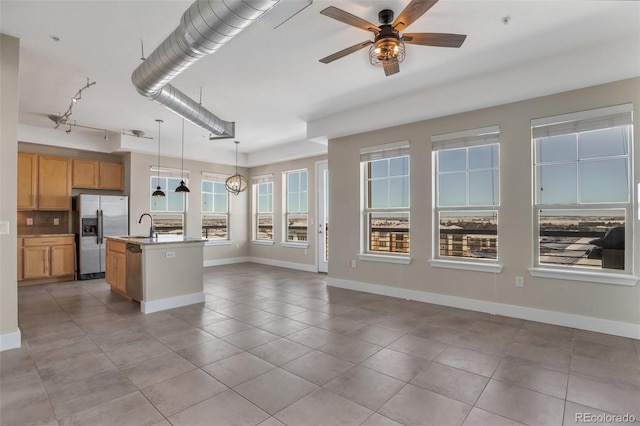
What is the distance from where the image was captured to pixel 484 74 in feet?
13.2

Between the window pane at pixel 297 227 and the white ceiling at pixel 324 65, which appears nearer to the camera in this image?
the white ceiling at pixel 324 65

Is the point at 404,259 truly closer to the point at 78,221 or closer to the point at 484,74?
the point at 484,74

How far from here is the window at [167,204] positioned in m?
7.55

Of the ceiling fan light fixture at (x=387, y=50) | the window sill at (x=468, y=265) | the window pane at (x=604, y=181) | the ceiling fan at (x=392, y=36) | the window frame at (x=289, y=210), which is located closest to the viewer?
the ceiling fan at (x=392, y=36)

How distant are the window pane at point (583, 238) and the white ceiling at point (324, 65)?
1472 mm

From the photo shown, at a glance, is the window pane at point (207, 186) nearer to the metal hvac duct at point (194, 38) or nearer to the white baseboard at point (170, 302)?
the white baseboard at point (170, 302)

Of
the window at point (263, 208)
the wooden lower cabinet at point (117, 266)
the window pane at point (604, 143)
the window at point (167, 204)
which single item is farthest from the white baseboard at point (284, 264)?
the window pane at point (604, 143)

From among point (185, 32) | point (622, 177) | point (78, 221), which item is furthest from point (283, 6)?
point (78, 221)

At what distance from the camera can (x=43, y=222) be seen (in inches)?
260

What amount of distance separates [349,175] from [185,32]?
375 cm

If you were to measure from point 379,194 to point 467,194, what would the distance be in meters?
1.46

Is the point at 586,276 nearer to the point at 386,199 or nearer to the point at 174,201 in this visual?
the point at 386,199

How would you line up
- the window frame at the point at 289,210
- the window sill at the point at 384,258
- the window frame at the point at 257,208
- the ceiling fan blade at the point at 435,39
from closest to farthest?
the ceiling fan blade at the point at 435,39 → the window sill at the point at 384,258 → the window frame at the point at 289,210 → the window frame at the point at 257,208

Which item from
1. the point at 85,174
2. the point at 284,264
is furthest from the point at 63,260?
the point at 284,264
